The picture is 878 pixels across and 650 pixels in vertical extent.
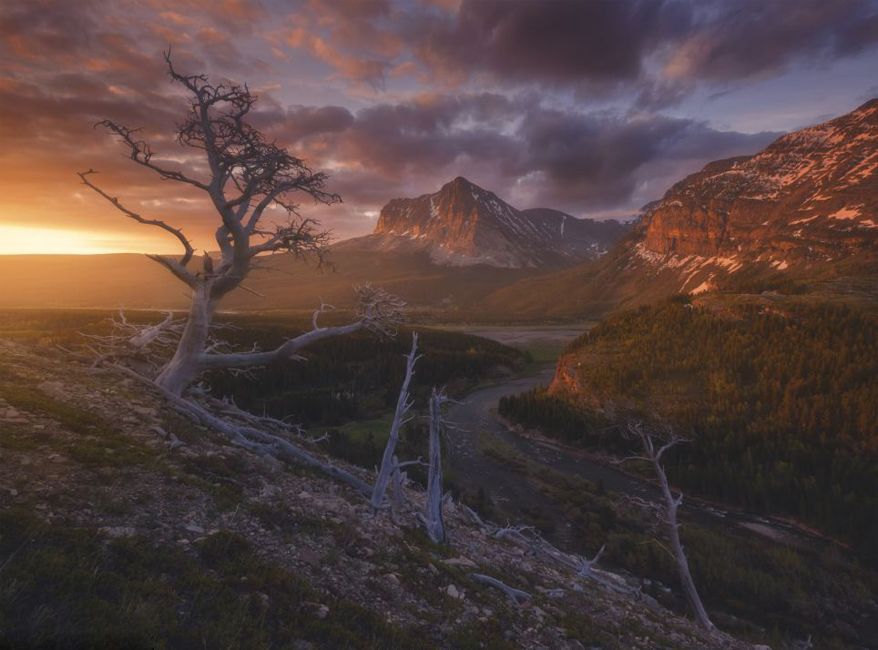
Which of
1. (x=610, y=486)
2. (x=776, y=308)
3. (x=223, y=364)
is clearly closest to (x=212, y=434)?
(x=223, y=364)

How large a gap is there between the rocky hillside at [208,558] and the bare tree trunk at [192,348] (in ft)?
2.59

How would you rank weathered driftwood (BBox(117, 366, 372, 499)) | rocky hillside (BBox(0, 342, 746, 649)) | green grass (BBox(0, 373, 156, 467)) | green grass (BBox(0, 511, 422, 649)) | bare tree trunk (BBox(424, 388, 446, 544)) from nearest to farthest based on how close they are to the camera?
green grass (BBox(0, 511, 422, 649)) < rocky hillside (BBox(0, 342, 746, 649)) < green grass (BBox(0, 373, 156, 467)) < bare tree trunk (BBox(424, 388, 446, 544)) < weathered driftwood (BBox(117, 366, 372, 499))

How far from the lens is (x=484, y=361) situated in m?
84.3

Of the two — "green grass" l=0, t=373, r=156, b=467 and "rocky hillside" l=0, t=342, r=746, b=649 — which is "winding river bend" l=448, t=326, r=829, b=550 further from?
"green grass" l=0, t=373, r=156, b=467

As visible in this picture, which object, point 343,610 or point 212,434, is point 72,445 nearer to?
point 212,434

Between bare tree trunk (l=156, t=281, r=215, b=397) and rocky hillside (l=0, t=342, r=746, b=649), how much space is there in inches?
31.1

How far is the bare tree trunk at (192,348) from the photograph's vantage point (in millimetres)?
13156

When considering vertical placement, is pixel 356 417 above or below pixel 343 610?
below

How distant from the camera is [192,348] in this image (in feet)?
44.0

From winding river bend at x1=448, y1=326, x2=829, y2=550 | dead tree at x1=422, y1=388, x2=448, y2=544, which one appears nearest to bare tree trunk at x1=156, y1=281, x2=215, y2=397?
dead tree at x1=422, y1=388, x2=448, y2=544

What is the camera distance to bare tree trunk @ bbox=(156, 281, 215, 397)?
1316 cm

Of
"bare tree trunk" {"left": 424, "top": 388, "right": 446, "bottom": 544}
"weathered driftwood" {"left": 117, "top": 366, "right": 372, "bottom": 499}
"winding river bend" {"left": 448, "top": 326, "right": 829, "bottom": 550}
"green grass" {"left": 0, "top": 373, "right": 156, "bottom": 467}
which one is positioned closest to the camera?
"green grass" {"left": 0, "top": 373, "right": 156, "bottom": 467}

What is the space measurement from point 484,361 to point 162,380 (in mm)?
72782

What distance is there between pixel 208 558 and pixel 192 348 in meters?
8.23
